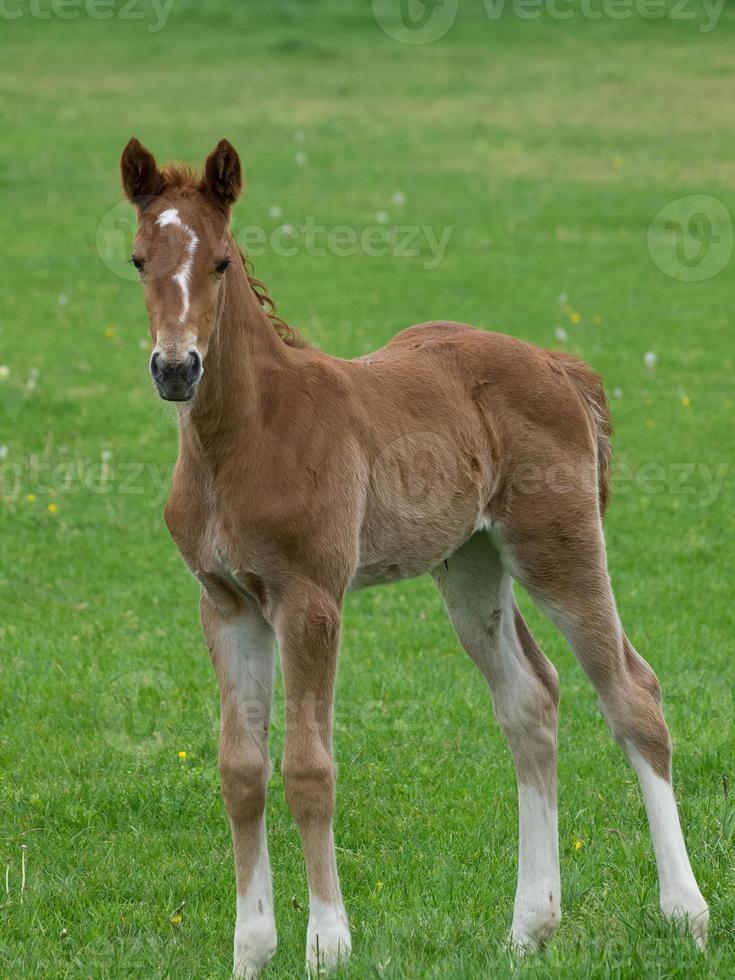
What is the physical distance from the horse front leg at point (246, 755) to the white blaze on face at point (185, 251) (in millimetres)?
962

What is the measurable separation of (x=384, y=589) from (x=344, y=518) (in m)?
4.09

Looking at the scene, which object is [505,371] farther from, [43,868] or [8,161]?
[8,161]

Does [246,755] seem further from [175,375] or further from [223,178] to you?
[223,178]

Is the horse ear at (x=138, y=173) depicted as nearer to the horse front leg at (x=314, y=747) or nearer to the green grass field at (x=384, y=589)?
the horse front leg at (x=314, y=747)

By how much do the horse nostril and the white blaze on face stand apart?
0.12 meters

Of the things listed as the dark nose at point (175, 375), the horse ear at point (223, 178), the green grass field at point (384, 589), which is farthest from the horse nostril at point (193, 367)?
the green grass field at point (384, 589)

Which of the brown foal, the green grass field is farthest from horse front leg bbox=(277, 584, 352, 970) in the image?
the green grass field

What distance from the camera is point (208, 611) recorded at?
421 cm

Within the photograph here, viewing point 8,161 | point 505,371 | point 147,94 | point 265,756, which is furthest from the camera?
point 147,94

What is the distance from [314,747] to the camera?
393 cm

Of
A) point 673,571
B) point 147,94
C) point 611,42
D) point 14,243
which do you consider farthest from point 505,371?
point 611,42

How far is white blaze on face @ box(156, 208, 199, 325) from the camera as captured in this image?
3.69 metres

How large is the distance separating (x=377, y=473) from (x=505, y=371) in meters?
0.68

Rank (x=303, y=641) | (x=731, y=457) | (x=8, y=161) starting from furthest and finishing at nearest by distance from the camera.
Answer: (x=8, y=161), (x=731, y=457), (x=303, y=641)
